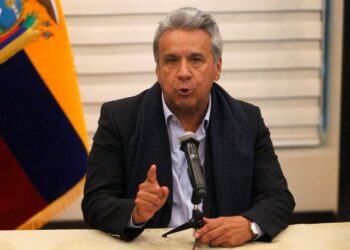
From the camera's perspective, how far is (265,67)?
383 cm

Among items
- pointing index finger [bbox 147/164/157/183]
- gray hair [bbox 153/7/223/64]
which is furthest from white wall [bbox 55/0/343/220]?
pointing index finger [bbox 147/164/157/183]

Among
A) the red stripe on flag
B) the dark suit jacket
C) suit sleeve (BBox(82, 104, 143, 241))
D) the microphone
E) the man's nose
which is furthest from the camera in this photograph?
the red stripe on flag

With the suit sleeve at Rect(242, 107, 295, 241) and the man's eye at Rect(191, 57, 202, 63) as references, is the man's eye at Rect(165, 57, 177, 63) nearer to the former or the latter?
the man's eye at Rect(191, 57, 202, 63)

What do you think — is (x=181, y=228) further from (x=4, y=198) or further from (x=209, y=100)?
(x=4, y=198)

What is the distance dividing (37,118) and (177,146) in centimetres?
128

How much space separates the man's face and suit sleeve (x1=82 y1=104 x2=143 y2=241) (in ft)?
0.87

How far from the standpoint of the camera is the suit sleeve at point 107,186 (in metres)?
1.77

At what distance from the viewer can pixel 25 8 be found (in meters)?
2.93

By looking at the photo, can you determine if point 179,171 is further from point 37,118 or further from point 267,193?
point 37,118

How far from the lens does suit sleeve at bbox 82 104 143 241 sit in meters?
1.77

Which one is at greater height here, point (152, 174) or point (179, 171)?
point (152, 174)

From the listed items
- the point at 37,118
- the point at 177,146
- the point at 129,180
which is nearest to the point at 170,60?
the point at 177,146

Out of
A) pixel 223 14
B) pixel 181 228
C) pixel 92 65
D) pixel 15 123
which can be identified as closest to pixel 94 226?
pixel 181 228

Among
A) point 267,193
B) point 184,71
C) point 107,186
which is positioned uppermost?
point 184,71
